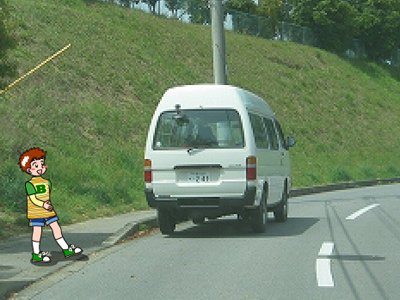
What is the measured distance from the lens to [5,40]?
1230 cm

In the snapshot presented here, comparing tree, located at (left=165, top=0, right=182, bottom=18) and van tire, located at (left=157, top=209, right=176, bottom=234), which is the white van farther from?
tree, located at (left=165, top=0, right=182, bottom=18)

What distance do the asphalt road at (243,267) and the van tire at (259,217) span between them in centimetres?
17

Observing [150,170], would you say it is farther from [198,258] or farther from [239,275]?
[239,275]

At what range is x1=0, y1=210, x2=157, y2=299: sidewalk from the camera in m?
8.87

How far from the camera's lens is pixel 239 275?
925cm

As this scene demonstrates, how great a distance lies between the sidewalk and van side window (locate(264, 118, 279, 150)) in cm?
287

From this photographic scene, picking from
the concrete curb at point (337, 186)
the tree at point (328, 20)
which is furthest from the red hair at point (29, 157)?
the tree at point (328, 20)

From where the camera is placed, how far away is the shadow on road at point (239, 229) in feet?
44.7

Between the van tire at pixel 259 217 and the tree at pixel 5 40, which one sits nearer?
the tree at pixel 5 40

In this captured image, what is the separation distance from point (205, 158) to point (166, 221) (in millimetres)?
1638

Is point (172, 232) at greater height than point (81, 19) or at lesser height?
lesser

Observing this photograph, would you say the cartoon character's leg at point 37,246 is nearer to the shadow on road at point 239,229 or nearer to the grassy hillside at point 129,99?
the shadow on road at point 239,229

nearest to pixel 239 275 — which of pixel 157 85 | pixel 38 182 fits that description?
pixel 38 182

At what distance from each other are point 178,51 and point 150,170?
28620 millimetres
